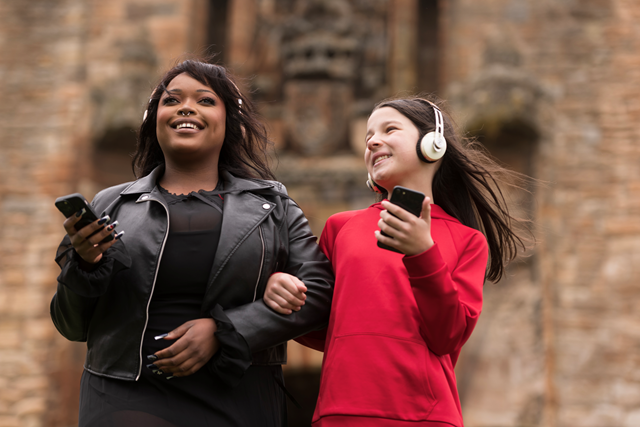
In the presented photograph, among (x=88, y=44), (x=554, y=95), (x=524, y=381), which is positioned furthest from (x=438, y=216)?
(x=88, y=44)

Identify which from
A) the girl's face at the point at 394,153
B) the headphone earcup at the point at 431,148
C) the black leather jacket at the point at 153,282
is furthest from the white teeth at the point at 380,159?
the black leather jacket at the point at 153,282

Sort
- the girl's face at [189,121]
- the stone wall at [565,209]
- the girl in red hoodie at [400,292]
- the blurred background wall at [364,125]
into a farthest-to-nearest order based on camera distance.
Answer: the blurred background wall at [364,125], the stone wall at [565,209], the girl's face at [189,121], the girl in red hoodie at [400,292]

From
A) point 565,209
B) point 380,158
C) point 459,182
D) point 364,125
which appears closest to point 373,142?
point 380,158

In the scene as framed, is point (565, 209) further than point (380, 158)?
Yes

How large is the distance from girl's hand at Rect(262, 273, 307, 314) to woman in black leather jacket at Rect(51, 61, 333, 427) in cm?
3

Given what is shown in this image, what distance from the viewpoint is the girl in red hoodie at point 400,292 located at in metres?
1.87

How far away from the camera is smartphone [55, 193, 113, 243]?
1755mm

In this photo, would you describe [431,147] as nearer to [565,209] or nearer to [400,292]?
[400,292]

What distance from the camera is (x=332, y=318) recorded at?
2.09 metres

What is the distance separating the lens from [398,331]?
197 cm

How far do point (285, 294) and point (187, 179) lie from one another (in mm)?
541

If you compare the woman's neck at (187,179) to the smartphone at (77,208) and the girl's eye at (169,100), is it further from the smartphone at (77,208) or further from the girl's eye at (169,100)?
the smartphone at (77,208)

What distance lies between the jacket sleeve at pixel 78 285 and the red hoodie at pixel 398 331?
26.7 inches

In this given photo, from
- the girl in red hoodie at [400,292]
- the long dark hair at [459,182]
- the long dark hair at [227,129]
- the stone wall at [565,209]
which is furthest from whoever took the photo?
the stone wall at [565,209]
